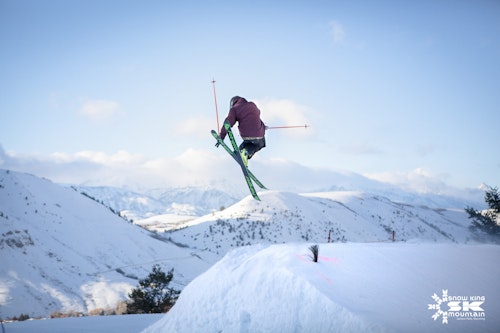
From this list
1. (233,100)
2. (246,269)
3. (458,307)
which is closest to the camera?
(458,307)

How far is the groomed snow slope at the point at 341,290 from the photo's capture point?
5.37 metres

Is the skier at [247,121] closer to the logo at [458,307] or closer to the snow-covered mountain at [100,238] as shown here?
the snow-covered mountain at [100,238]

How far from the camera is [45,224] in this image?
28953 mm

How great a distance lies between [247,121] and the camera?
30.2 feet

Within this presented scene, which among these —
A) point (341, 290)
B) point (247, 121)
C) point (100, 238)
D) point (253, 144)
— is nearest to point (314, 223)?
point (100, 238)

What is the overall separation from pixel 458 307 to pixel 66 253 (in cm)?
2774

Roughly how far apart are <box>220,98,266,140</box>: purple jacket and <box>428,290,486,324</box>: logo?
560cm

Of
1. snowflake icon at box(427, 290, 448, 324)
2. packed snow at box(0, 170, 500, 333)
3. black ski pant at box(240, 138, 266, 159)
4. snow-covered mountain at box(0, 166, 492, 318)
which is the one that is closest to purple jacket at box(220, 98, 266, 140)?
black ski pant at box(240, 138, 266, 159)

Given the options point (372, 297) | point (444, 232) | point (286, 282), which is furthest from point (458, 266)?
point (444, 232)

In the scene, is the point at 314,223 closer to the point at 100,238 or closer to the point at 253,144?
the point at 100,238

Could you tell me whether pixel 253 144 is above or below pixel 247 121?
below

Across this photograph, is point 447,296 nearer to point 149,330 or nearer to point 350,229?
point 149,330

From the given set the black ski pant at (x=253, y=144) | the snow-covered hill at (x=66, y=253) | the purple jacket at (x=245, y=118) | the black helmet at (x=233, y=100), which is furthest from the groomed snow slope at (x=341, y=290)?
the snow-covered hill at (x=66, y=253)

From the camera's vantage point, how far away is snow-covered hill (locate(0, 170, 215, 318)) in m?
21.2
